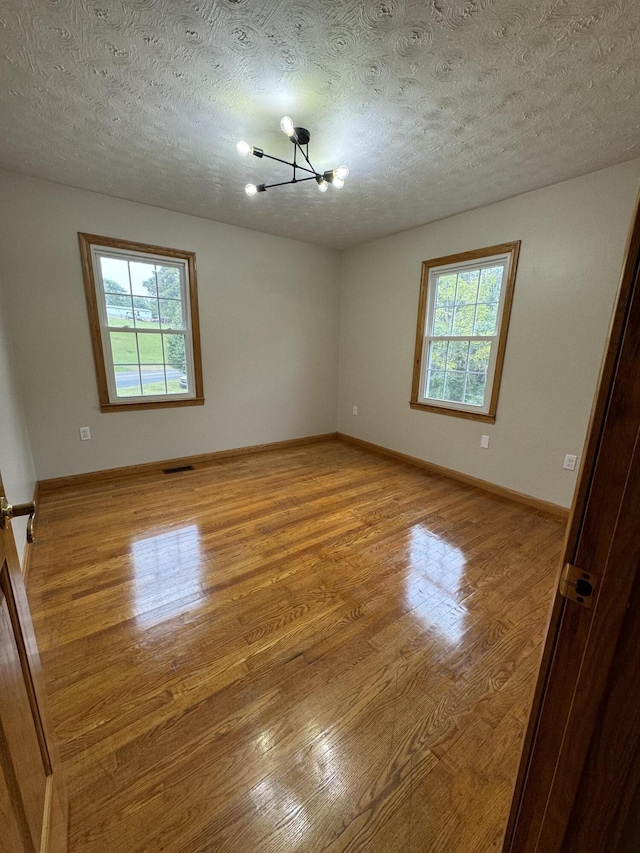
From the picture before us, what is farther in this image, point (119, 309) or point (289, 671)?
point (119, 309)

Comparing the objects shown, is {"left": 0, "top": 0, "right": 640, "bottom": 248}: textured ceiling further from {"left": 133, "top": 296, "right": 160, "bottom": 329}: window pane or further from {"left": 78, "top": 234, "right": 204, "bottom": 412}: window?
{"left": 133, "top": 296, "right": 160, "bottom": 329}: window pane

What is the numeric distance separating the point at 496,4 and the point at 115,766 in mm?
2986

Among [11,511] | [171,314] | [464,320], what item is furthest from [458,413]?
[11,511]

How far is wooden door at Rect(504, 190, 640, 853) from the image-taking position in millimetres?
492

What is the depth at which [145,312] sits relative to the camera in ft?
11.1

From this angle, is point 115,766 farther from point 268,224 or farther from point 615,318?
point 268,224

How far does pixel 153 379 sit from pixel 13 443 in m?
1.42

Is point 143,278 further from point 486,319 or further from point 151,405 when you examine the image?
point 486,319

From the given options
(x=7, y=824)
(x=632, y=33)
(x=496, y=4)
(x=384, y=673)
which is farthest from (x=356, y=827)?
(x=632, y=33)

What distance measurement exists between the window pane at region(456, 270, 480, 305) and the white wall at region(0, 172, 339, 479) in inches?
69.4

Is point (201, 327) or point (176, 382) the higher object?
point (201, 327)

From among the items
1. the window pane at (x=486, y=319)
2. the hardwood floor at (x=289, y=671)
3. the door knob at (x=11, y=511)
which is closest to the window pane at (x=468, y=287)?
the window pane at (x=486, y=319)

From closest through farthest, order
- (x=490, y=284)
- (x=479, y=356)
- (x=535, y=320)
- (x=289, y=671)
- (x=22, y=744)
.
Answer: (x=22, y=744)
(x=289, y=671)
(x=535, y=320)
(x=490, y=284)
(x=479, y=356)

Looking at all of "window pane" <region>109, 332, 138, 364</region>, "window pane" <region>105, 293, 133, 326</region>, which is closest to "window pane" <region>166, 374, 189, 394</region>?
"window pane" <region>109, 332, 138, 364</region>
